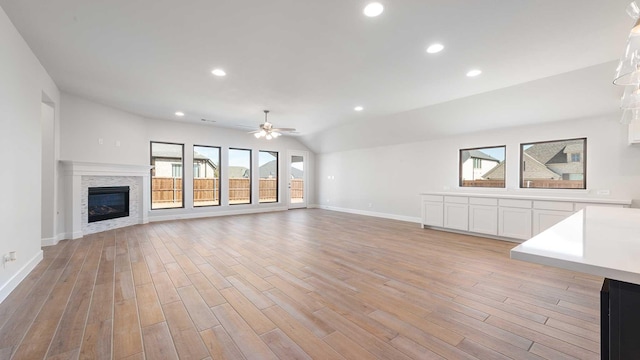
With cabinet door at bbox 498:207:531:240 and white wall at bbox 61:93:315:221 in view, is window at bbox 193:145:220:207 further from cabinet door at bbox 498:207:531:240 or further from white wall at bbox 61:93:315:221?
cabinet door at bbox 498:207:531:240

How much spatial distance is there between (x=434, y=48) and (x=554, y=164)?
3872 mm

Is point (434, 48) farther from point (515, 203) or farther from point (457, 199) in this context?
point (457, 199)

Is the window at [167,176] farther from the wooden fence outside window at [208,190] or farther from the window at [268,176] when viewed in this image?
the window at [268,176]

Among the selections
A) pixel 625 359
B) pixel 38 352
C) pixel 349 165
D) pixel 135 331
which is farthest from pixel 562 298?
pixel 349 165

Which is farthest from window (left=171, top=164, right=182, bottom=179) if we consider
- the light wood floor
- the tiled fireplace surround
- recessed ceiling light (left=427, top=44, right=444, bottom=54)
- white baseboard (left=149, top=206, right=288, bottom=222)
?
recessed ceiling light (left=427, top=44, right=444, bottom=54)

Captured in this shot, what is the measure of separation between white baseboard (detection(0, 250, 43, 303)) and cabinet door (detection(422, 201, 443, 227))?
21.5ft

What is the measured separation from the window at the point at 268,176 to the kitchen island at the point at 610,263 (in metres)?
8.29

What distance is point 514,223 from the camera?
4.75 metres

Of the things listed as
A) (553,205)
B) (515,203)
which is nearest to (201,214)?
(515,203)

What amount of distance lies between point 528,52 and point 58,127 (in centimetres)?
742

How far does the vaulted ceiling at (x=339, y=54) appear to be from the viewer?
2389mm

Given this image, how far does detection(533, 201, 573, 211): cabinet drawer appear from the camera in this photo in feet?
13.9

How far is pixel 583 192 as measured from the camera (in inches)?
178

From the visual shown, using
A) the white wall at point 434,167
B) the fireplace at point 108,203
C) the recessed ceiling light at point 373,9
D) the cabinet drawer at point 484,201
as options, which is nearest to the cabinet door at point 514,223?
the cabinet drawer at point 484,201
